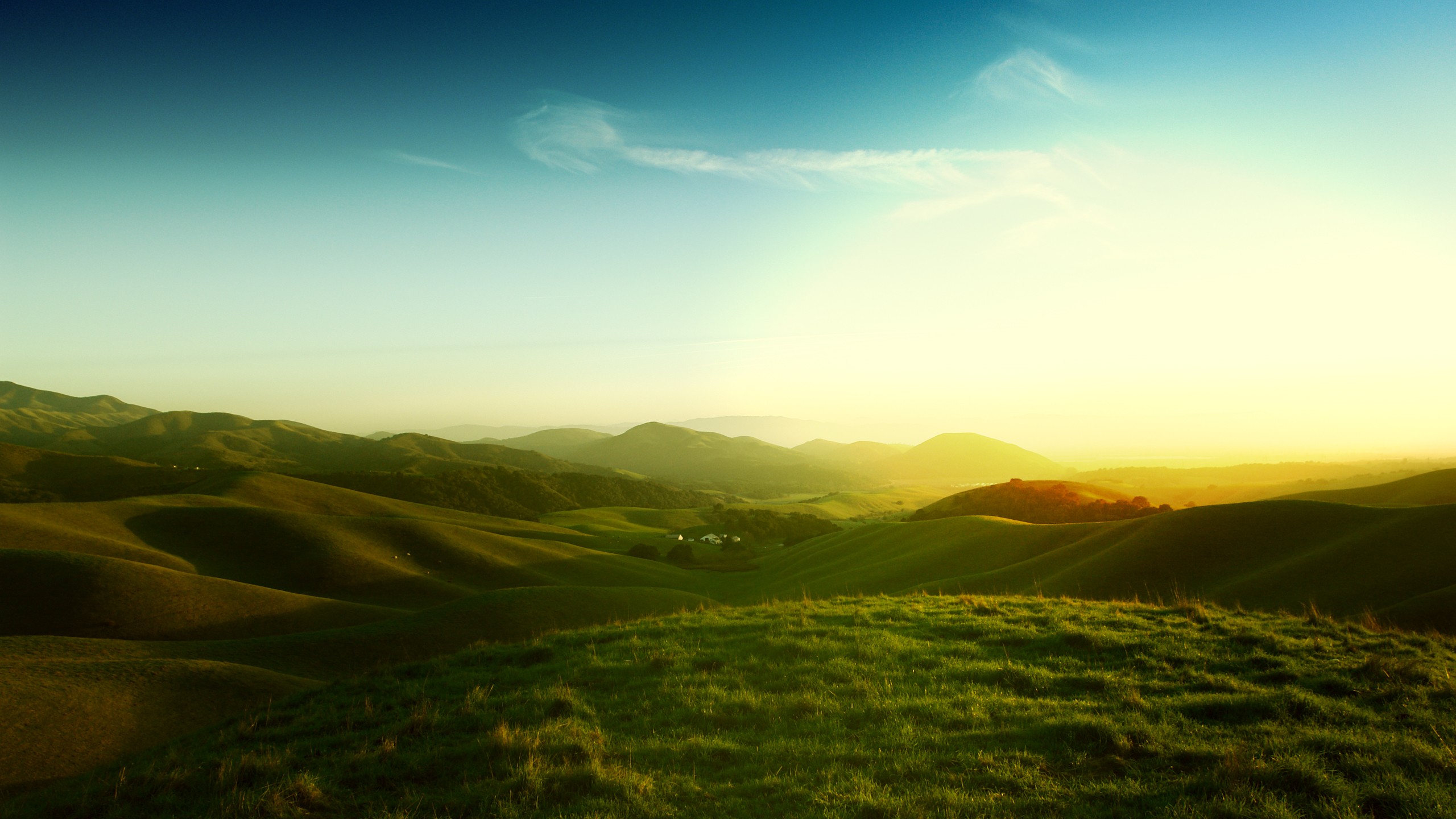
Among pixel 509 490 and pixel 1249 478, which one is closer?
pixel 1249 478

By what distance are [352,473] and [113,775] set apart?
137m

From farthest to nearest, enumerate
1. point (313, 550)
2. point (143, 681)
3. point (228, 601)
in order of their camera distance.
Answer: point (313, 550) < point (228, 601) < point (143, 681)

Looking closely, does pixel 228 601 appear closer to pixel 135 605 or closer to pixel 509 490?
pixel 135 605

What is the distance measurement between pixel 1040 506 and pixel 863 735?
74.2 meters

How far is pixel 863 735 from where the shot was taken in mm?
7887

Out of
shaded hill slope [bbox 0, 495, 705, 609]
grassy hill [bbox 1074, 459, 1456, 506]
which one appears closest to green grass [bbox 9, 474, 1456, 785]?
shaded hill slope [bbox 0, 495, 705, 609]

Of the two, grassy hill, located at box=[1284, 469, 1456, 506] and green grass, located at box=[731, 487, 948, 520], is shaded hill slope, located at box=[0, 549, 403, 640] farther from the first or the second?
green grass, located at box=[731, 487, 948, 520]

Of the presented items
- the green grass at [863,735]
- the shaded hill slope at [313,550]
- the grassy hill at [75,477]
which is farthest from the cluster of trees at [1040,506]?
the grassy hill at [75,477]

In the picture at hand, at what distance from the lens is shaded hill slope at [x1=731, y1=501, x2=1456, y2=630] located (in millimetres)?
20156

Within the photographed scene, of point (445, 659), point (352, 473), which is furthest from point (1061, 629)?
point (352, 473)

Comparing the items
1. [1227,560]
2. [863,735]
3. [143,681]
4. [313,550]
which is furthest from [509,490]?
[863,735]

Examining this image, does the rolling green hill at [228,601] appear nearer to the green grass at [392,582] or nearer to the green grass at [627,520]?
the green grass at [392,582]

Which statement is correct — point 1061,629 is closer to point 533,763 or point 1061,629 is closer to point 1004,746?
point 1004,746

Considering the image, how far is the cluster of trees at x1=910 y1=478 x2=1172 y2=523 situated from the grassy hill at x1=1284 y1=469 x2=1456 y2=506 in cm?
1376
